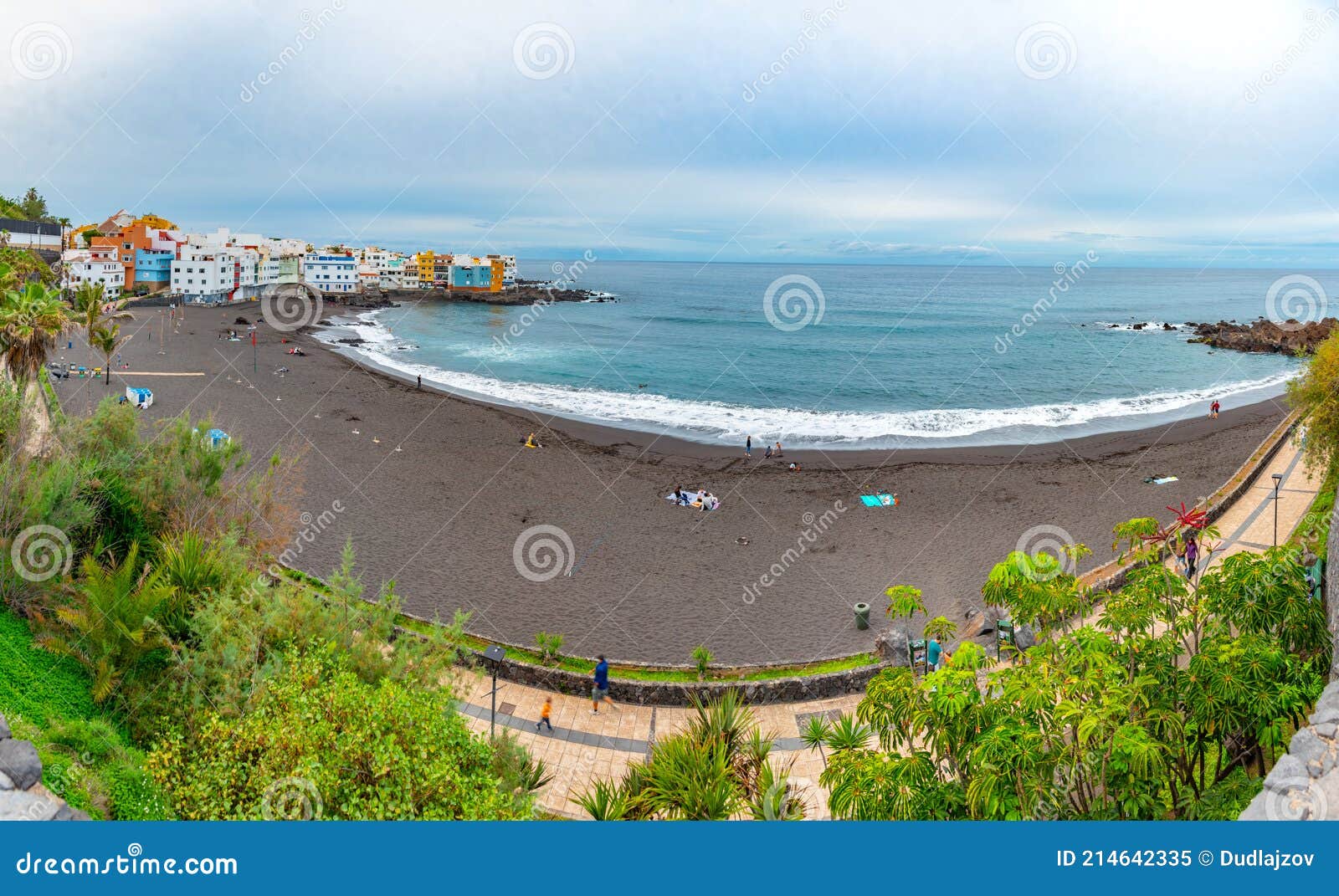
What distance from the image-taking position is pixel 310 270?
110 meters

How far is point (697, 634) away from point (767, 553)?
5.62 meters

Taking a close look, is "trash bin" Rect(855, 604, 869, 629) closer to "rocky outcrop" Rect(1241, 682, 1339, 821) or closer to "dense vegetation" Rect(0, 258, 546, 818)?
"dense vegetation" Rect(0, 258, 546, 818)

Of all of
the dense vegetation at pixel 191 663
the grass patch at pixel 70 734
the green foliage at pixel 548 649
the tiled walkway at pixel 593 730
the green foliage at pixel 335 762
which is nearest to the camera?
the green foliage at pixel 335 762

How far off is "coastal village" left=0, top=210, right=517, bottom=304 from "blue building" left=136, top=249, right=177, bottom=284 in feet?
0.27

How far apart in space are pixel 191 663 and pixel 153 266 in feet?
314

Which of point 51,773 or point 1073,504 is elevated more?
point 1073,504

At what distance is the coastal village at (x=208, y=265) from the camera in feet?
278

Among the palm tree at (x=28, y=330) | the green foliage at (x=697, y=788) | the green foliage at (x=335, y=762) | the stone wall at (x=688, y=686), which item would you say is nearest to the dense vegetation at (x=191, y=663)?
the green foliage at (x=335, y=762)

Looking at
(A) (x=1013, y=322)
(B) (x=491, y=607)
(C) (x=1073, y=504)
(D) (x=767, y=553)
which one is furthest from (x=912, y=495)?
(A) (x=1013, y=322)


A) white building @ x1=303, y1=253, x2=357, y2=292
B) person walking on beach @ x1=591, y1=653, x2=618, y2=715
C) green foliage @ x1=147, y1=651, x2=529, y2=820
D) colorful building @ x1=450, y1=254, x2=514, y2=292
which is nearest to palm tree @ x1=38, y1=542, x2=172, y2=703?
green foliage @ x1=147, y1=651, x2=529, y2=820

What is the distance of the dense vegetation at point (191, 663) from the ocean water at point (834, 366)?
2663cm

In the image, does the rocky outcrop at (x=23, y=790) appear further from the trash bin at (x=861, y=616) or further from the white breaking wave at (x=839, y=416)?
the white breaking wave at (x=839, y=416)

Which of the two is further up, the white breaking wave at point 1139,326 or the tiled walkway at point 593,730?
the white breaking wave at point 1139,326

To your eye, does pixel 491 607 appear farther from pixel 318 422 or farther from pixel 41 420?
pixel 318 422
